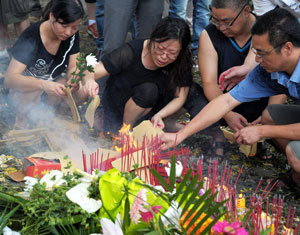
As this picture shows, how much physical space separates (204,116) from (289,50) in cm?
78

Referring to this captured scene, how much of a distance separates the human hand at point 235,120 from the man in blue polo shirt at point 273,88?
0.62 feet

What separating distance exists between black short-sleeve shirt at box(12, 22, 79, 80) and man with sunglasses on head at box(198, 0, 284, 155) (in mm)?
1212

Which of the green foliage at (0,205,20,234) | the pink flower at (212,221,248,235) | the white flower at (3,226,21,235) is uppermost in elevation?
the pink flower at (212,221,248,235)

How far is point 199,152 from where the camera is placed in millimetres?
3846

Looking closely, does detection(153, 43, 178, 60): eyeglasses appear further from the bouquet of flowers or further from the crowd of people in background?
the bouquet of flowers

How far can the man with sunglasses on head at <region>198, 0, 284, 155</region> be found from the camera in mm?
3693

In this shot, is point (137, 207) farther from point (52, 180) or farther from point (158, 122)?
point (158, 122)

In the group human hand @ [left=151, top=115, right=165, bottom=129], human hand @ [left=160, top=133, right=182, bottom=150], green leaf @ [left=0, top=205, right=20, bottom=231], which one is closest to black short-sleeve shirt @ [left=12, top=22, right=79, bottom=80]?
human hand @ [left=151, top=115, right=165, bottom=129]

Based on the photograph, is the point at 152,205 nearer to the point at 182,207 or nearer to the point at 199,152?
the point at 182,207

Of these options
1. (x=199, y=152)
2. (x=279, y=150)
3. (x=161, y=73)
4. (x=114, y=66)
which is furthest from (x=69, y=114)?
(x=279, y=150)

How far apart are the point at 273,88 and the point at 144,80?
1143 mm

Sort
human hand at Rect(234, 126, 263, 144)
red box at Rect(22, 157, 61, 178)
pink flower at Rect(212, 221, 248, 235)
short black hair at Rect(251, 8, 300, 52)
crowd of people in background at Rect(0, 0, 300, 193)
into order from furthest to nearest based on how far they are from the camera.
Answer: crowd of people in background at Rect(0, 0, 300, 193) → human hand at Rect(234, 126, 263, 144) → short black hair at Rect(251, 8, 300, 52) → red box at Rect(22, 157, 61, 178) → pink flower at Rect(212, 221, 248, 235)

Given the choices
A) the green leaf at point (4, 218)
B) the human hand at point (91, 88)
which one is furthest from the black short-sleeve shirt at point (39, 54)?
the green leaf at point (4, 218)

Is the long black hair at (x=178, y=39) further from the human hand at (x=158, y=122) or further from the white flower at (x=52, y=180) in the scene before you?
the white flower at (x=52, y=180)
